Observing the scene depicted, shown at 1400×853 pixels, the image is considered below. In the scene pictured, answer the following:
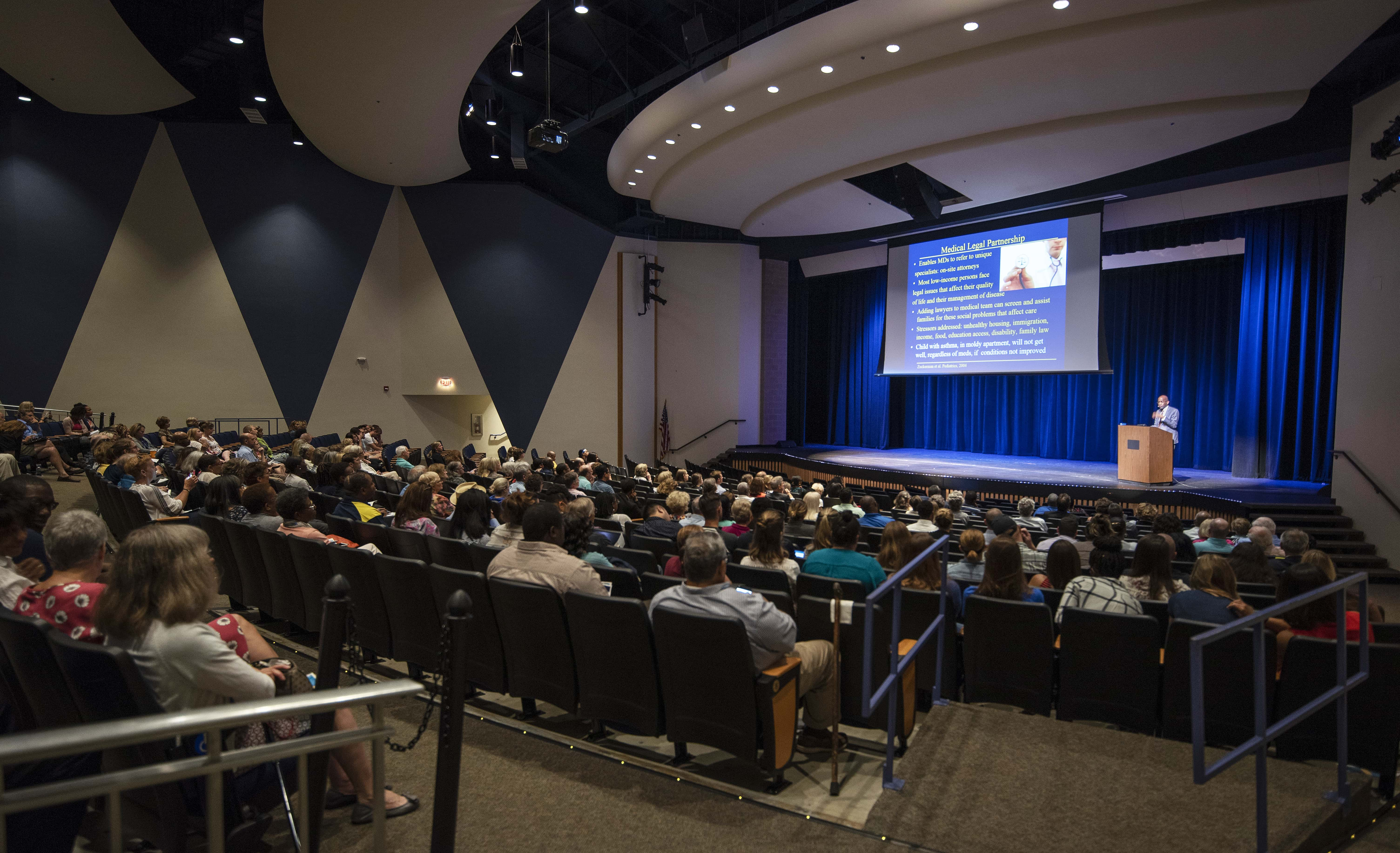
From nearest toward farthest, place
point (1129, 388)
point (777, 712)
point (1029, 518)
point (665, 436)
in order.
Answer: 1. point (777, 712)
2. point (1029, 518)
3. point (1129, 388)
4. point (665, 436)

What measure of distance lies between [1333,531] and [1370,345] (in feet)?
6.91

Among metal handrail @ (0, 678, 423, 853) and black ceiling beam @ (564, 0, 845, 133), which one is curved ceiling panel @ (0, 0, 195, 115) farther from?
metal handrail @ (0, 678, 423, 853)

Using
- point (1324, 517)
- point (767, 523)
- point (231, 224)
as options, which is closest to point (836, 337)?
point (1324, 517)

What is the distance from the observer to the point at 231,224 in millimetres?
12492

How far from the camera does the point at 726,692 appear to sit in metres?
2.58

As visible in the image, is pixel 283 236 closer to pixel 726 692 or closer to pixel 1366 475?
pixel 726 692

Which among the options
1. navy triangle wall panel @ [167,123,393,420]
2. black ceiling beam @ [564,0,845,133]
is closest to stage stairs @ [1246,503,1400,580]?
black ceiling beam @ [564,0,845,133]

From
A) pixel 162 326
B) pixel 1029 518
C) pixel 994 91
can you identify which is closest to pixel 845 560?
pixel 1029 518

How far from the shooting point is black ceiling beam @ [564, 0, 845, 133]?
8578 mm

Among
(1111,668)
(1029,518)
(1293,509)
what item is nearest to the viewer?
(1111,668)

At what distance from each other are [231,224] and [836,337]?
12.3 m

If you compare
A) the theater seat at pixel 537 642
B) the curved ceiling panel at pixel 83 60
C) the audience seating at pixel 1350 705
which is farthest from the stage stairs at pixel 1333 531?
the curved ceiling panel at pixel 83 60

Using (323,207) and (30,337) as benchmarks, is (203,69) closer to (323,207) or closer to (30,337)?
(323,207)

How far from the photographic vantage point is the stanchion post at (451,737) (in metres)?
1.90
